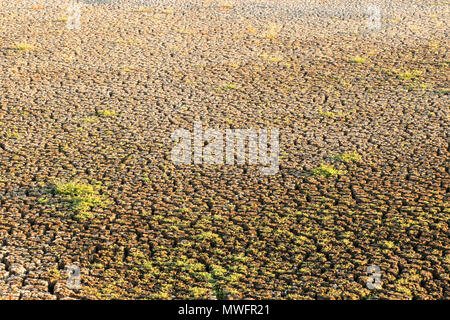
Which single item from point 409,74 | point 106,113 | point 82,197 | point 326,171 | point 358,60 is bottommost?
point 82,197

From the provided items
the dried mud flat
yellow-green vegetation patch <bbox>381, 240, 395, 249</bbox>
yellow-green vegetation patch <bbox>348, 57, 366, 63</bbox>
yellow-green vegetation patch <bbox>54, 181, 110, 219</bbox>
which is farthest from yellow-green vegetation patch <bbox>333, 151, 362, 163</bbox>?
yellow-green vegetation patch <bbox>348, 57, 366, 63</bbox>

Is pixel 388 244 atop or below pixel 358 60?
below

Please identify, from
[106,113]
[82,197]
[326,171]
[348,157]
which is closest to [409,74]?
[348,157]

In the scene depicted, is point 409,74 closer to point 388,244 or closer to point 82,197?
point 388,244

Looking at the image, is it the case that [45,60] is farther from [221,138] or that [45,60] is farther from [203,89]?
[221,138]

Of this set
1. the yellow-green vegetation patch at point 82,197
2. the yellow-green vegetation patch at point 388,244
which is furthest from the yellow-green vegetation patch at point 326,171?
the yellow-green vegetation patch at point 82,197

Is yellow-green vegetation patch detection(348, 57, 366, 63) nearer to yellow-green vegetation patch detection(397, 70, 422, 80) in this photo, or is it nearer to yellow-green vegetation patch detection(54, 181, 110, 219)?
yellow-green vegetation patch detection(397, 70, 422, 80)
